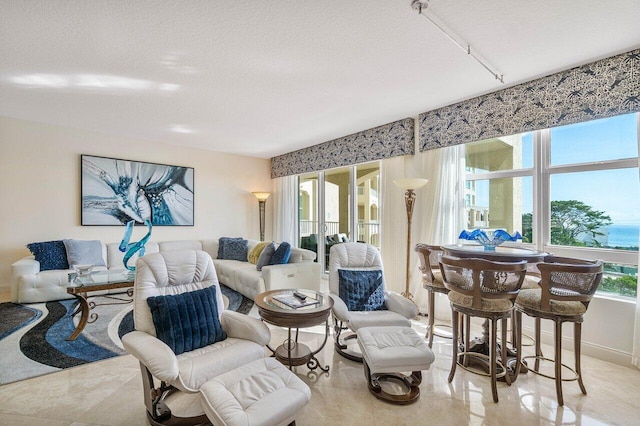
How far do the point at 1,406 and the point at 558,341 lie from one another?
12.5ft

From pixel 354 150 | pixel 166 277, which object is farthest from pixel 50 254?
pixel 354 150

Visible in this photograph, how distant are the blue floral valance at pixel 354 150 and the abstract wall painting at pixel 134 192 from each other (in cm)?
208

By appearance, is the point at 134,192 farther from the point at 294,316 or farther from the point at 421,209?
the point at 421,209

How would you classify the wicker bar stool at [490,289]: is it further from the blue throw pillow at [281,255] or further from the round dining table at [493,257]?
the blue throw pillow at [281,255]

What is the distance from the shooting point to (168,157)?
556cm

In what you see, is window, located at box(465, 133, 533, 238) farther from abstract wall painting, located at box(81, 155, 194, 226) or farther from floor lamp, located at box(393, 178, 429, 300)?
abstract wall painting, located at box(81, 155, 194, 226)

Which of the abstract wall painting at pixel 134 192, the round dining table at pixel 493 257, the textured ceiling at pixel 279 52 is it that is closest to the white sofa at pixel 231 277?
the abstract wall painting at pixel 134 192

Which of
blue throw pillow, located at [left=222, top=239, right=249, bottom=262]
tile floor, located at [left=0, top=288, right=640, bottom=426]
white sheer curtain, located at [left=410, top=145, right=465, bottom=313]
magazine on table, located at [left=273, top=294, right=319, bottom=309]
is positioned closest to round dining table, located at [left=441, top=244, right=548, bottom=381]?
tile floor, located at [left=0, top=288, right=640, bottom=426]

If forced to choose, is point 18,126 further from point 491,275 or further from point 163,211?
point 491,275

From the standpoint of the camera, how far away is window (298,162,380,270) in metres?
5.12

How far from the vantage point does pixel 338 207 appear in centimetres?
571

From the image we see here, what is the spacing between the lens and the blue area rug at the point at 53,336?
2.44 meters

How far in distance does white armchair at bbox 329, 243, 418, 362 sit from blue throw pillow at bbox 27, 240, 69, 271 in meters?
4.08

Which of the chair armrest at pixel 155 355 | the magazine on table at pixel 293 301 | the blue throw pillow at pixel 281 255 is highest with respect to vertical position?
the blue throw pillow at pixel 281 255
